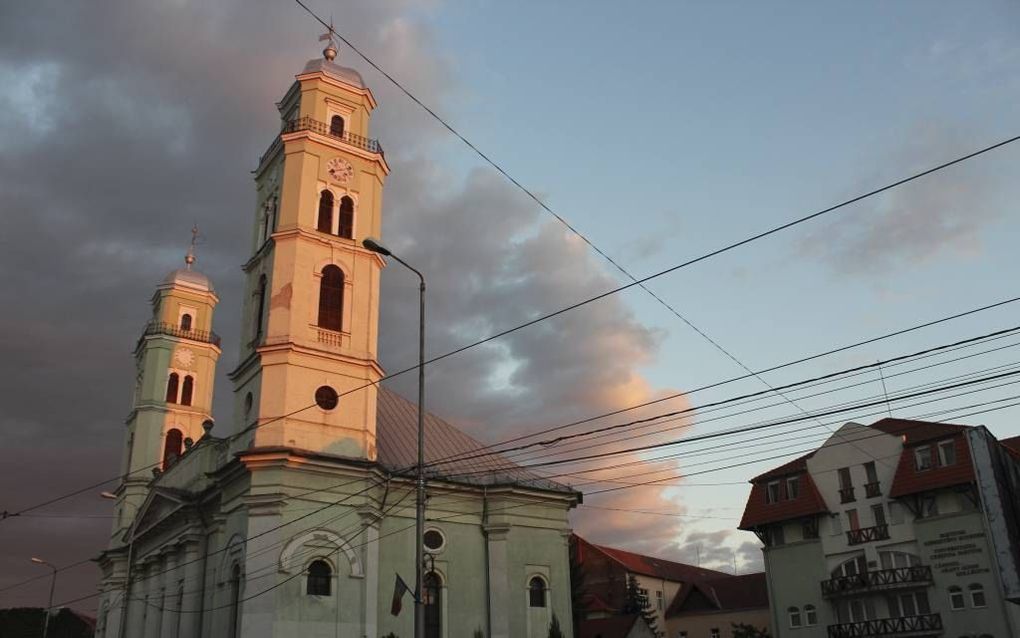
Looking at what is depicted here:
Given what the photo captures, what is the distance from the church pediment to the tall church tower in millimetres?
7236

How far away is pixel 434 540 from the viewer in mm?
38781

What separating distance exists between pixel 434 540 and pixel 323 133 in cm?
1873

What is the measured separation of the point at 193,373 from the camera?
61188 mm

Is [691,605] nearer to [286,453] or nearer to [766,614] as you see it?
[766,614]

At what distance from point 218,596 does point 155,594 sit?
11439mm

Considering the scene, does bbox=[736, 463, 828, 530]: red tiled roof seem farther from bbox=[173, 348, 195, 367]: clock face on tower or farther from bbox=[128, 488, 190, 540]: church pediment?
bbox=[173, 348, 195, 367]: clock face on tower

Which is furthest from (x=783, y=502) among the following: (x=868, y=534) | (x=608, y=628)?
(x=608, y=628)

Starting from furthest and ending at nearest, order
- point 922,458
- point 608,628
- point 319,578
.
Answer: point 608,628, point 922,458, point 319,578

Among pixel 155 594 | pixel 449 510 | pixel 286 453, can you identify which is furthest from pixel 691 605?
pixel 286 453

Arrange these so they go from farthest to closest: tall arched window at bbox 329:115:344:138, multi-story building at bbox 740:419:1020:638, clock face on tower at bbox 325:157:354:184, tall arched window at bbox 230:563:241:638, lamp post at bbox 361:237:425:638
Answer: tall arched window at bbox 329:115:344:138 < clock face on tower at bbox 325:157:354:184 < multi-story building at bbox 740:419:1020:638 < tall arched window at bbox 230:563:241:638 < lamp post at bbox 361:237:425:638

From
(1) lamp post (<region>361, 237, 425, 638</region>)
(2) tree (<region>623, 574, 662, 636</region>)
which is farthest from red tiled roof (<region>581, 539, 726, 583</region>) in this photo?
(1) lamp post (<region>361, 237, 425, 638</region>)

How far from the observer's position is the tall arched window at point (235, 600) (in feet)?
109

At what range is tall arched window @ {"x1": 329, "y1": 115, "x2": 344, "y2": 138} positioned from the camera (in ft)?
136

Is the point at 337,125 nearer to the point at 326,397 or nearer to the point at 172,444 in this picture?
the point at 326,397
